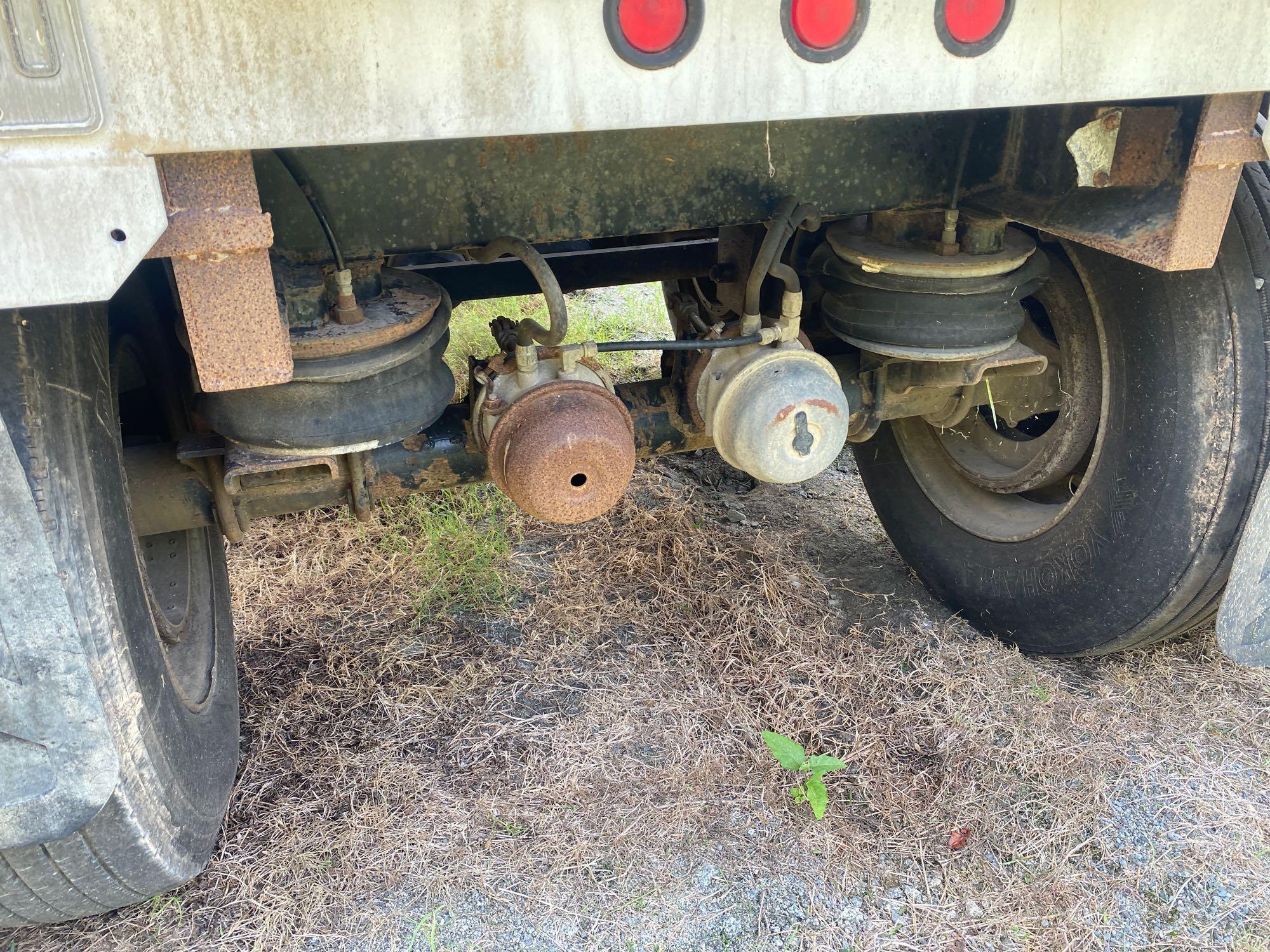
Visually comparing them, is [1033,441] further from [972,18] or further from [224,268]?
[224,268]

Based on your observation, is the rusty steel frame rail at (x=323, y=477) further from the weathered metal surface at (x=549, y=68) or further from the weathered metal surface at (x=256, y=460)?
the weathered metal surface at (x=549, y=68)

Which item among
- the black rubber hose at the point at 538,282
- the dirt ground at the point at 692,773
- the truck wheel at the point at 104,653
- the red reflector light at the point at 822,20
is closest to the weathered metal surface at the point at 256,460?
the truck wheel at the point at 104,653

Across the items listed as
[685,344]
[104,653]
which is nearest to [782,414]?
[685,344]

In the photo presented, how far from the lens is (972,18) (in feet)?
3.17

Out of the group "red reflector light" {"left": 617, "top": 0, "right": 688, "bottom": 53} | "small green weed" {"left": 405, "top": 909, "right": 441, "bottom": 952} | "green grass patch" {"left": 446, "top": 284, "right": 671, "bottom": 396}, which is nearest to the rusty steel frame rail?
"small green weed" {"left": 405, "top": 909, "right": 441, "bottom": 952}

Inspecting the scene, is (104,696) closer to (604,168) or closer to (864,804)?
(604,168)

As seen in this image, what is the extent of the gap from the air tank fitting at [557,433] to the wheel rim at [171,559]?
67cm

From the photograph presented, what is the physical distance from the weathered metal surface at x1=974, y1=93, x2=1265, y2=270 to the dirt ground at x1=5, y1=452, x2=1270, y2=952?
1.00m

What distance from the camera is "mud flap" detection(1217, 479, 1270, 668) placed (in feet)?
4.73

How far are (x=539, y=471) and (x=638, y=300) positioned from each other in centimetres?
295

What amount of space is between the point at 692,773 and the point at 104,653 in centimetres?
105

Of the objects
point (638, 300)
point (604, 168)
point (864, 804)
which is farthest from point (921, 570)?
point (638, 300)

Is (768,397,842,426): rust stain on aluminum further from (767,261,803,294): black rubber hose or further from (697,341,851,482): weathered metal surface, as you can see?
(767,261,803,294): black rubber hose

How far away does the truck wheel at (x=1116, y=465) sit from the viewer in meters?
1.64
